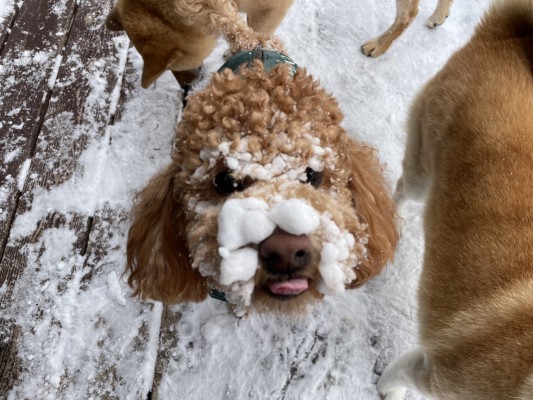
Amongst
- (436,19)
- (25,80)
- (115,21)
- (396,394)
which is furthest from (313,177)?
(25,80)

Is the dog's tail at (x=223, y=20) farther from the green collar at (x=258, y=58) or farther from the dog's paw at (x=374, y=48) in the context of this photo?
the dog's paw at (x=374, y=48)

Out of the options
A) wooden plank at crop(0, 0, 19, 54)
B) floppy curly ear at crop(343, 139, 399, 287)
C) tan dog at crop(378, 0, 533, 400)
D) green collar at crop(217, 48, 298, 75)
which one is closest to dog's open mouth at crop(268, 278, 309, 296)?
floppy curly ear at crop(343, 139, 399, 287)

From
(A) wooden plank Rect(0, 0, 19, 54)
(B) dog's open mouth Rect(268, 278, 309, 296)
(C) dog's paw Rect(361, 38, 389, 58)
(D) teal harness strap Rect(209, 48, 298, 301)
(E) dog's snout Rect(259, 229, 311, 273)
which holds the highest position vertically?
(D) teal harness strap Rect(209, 48, 298, 301)

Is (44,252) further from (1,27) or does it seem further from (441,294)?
(441,294)

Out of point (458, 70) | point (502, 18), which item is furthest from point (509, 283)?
point (502, 18)

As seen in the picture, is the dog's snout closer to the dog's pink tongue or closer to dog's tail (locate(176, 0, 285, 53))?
the dog's pink tongue

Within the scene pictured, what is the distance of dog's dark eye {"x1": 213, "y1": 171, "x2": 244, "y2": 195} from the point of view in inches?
54.2

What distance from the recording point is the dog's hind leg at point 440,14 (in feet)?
9.79

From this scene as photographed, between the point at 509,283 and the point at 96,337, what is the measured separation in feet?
6.44

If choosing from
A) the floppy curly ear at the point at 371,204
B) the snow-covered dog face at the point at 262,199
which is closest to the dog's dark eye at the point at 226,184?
the snow-covered dog face at the point at 262,199

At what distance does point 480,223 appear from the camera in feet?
5.16

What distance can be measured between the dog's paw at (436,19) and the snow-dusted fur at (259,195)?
1931 millimetres

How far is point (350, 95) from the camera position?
9.61 feet

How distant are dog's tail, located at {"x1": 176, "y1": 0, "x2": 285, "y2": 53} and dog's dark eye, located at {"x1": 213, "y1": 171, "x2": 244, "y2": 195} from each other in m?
1.05
